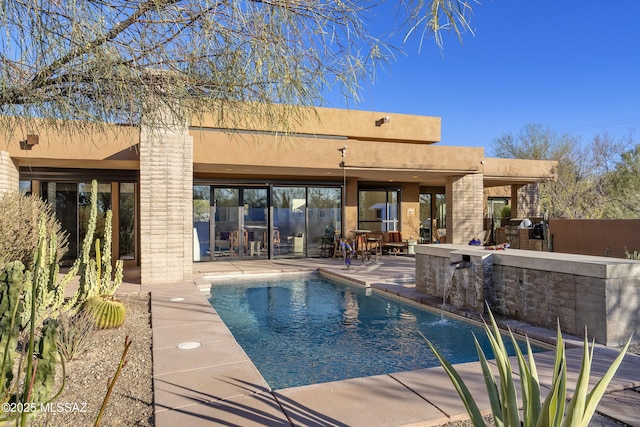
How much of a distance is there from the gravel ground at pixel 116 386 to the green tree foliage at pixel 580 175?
48.9ft

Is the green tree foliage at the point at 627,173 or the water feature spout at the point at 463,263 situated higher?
the green tree foliage at the point at 627,173

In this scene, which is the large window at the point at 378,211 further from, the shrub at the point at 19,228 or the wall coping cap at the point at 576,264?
the shrub at the point at 19,228

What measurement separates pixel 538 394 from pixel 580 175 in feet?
71.6

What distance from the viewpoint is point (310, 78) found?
8.88 ft

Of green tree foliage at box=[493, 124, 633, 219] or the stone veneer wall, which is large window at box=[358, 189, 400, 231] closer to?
green tree foliage at box=[493, 124, 633, 219]

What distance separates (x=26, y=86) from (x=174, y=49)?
97 cm

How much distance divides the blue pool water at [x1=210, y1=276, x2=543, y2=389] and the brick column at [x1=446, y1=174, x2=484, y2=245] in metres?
6.05

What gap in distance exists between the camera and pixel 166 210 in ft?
31.2

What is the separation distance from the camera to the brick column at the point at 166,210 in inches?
367

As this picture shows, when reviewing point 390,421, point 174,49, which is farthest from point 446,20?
point 390,421

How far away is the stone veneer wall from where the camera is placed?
4953mm

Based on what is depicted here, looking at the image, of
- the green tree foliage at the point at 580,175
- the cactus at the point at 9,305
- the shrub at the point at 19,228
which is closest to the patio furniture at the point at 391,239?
the green tree foliage at the point at 580,175

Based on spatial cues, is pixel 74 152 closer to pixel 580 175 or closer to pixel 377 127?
pixel 377 127

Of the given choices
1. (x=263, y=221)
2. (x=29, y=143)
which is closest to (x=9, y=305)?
(x=29, y=143)
